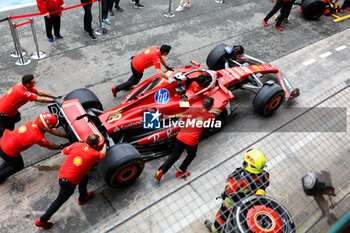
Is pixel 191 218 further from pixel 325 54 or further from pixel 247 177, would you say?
pixel 325 54

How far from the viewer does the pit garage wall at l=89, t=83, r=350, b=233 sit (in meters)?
4.79

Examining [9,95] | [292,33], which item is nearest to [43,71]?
[9,95]

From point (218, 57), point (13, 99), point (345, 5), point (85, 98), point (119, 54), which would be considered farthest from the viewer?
point (345, 5)

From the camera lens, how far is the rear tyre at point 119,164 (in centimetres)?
489

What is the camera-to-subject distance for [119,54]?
855 centimetres

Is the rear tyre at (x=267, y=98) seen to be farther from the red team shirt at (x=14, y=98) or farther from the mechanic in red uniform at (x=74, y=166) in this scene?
the red team shirt at (x=14, y=98)

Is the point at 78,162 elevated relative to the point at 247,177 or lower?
lower

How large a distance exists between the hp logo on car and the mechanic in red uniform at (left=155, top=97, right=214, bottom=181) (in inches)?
21.8

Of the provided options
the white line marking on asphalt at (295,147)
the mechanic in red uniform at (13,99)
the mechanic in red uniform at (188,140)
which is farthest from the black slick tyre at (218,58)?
the mechanic in red uniform at (13,99)

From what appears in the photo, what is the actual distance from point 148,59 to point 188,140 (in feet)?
7.71

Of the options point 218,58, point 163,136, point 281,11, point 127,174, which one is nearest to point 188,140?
point 163,136

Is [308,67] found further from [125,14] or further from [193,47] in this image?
[125,14]

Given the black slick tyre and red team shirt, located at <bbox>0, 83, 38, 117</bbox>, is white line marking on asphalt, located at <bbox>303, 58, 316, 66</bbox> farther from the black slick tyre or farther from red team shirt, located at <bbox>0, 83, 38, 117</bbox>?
red team shirt, located at <bbox>0, 83, 38, 117</bbox>

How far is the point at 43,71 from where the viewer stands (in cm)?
774
